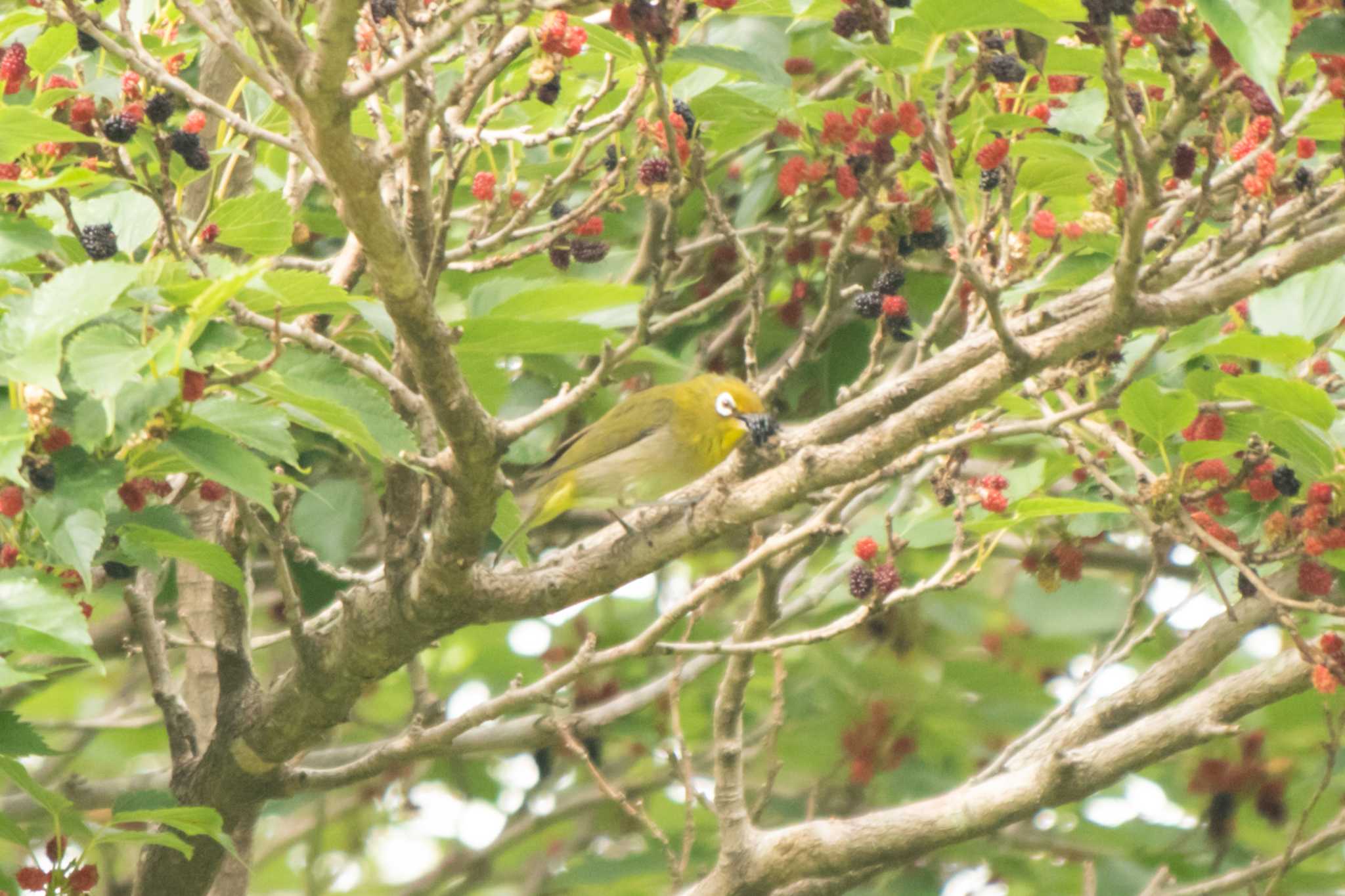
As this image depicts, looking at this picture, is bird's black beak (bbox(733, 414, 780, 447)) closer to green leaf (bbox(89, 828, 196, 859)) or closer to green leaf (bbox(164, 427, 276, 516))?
green leaf (bbox(164, 427, 276, 516))

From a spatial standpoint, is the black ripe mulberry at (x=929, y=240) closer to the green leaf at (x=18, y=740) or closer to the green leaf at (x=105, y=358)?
the green leaf at (x=105, y=358)

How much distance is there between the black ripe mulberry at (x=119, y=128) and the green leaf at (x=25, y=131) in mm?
158

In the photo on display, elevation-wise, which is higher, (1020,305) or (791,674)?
(1020,305)

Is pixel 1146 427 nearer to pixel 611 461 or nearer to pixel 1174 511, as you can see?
pixel 1174 511

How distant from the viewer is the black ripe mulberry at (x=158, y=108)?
135 inches

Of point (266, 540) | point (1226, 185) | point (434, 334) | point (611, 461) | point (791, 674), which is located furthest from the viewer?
point (791, 674)

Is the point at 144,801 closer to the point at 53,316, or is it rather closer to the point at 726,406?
the point at 53,316

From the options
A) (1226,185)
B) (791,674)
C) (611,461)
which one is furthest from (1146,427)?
(791,674)

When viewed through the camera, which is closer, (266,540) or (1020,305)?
(266,540)

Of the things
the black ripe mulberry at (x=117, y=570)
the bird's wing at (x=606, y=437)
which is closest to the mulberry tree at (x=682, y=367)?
the black ripe mulberry at (x=117, y=570)

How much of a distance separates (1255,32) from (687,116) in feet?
6.40

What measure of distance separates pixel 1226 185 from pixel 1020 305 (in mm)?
906

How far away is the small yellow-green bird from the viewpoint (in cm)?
603

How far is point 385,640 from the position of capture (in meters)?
3.84
